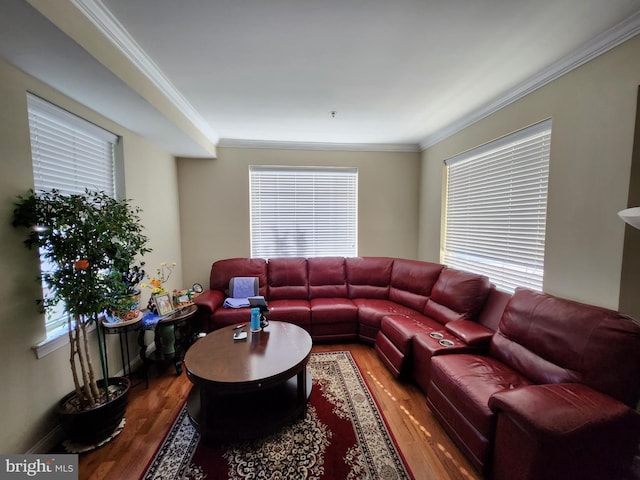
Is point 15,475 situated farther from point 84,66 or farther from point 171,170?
point 171,170

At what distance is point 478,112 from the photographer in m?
2.70

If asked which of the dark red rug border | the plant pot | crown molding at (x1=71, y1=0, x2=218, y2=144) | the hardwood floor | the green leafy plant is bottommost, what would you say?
the hardwood floor

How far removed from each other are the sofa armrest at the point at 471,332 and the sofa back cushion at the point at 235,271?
238 centimetres

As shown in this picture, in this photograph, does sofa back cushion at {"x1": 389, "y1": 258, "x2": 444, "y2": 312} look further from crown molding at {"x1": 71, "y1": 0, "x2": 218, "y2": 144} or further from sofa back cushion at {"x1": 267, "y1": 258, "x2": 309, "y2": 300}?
crown molding at {"x1": 71, "y1": 0, "x2": 218, "y2": 144}

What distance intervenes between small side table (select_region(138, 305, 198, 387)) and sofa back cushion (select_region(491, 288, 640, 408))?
2.92m

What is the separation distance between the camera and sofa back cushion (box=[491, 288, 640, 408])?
4.35 ft

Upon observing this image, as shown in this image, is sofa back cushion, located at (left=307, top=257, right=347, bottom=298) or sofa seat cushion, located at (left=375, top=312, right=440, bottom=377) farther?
sofa back cushion, located at (left=307, top=257, right=347, bottom=298)

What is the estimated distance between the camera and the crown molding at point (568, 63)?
1.51m

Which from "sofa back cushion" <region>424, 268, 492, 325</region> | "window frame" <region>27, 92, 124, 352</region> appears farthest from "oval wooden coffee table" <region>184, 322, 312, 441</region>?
"sofa back cushion" <region>424, 268, 492, 325</region>

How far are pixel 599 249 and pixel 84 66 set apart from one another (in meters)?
3.55

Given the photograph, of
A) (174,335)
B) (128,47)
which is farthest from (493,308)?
(128,47)

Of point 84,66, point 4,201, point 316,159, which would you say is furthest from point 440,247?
point 4,201

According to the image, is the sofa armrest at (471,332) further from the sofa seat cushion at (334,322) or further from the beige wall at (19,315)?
the beige wall at (19,315)

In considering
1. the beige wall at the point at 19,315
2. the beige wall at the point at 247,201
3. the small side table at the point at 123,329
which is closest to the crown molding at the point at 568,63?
the beige wall at the point at 247,201
